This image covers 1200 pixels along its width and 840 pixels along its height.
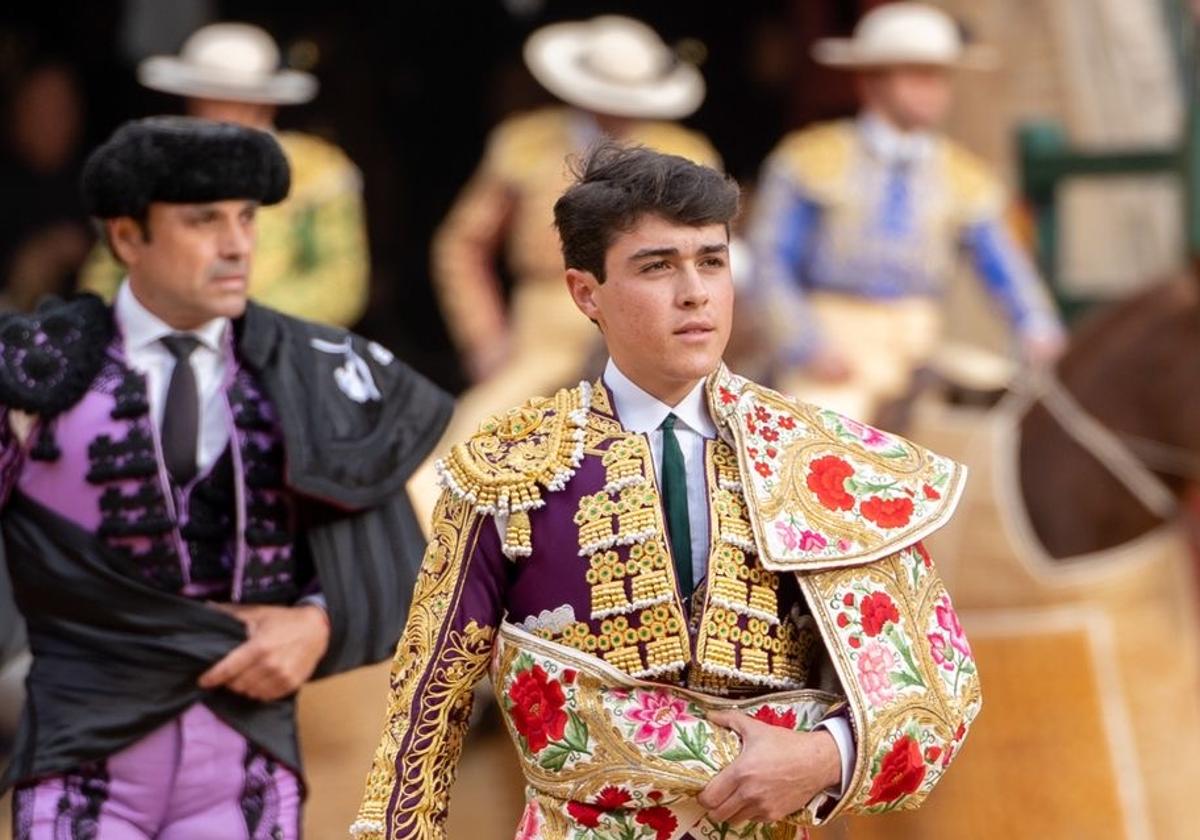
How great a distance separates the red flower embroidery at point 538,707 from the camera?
171 inches

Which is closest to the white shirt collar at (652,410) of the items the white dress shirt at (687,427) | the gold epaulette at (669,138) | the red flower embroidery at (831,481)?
the white dress shirt at (687,427)

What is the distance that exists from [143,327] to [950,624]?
1749 mm

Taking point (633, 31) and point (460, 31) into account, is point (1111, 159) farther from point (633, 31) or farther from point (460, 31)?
point (460, 31)

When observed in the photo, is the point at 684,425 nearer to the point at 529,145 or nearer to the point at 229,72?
the point at 529,145

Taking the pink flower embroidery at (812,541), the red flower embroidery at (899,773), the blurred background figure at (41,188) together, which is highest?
the pink flower embroidery at (812,541)

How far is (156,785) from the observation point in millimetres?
5332

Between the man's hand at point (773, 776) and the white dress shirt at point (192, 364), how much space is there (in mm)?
1531

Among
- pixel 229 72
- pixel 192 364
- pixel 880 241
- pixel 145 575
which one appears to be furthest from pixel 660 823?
pixel 229 72

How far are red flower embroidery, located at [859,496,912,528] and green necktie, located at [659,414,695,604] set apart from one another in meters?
0.25

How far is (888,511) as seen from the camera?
14.4 feet

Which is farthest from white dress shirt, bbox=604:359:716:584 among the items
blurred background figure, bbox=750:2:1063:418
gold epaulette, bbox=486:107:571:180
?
gold epaulette, bbox=486:107:571:180

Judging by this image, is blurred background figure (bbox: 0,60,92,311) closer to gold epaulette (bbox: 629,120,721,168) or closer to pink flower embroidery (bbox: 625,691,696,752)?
gold epaulette (bbox: 629,120,721,168)

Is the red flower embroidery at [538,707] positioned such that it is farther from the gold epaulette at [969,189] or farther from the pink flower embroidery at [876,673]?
the gold epaulette at [969,189]

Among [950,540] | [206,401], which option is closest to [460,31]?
[950,540]
